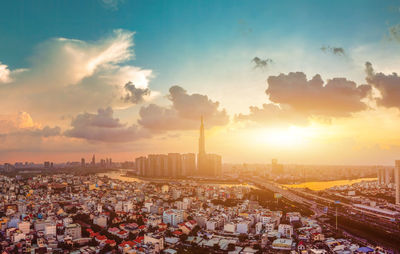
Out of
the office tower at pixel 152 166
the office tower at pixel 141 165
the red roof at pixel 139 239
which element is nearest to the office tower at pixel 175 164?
the office tower at pixel 152 166

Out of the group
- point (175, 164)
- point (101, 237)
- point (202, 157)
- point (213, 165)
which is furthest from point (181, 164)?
point (101, 237)

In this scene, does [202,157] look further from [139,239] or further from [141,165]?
[139,239]

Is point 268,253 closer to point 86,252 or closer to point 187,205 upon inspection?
point 86,252

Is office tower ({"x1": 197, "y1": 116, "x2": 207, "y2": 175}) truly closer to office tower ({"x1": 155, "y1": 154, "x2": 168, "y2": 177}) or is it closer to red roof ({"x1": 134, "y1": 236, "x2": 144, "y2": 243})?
office tower ({"x1": 155, "y1": 154, "x2": 168, "y2": 177})

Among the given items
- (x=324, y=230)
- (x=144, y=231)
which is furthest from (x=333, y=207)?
(x=144, y=231)

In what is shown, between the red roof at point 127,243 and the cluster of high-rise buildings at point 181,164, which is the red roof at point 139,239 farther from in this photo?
the cluster of high-rise buildings at point 181,164

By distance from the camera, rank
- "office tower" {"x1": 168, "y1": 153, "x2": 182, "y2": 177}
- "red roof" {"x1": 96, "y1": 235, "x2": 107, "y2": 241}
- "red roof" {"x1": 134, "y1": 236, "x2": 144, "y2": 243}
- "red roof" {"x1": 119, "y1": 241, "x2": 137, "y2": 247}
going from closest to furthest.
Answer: "red roof" {"x1": 119, "y1": 241, "x2": 137, "y2": 247}, "red roof" {"x1": 134, "y1": 236, "x2": 144, "y2": 243}, "red roof" {"x1": 96, "y1": 235, "x2": 107, "y2": 241}, "office tower" {"x1": 168, "y1": 153, "x2": 182, "y2": 177}

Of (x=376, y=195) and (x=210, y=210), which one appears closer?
(x=210, y=210)

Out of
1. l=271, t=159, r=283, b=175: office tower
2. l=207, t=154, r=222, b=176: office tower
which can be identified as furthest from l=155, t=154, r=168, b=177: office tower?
l=271, t=159, r=283, b=175: office tower
